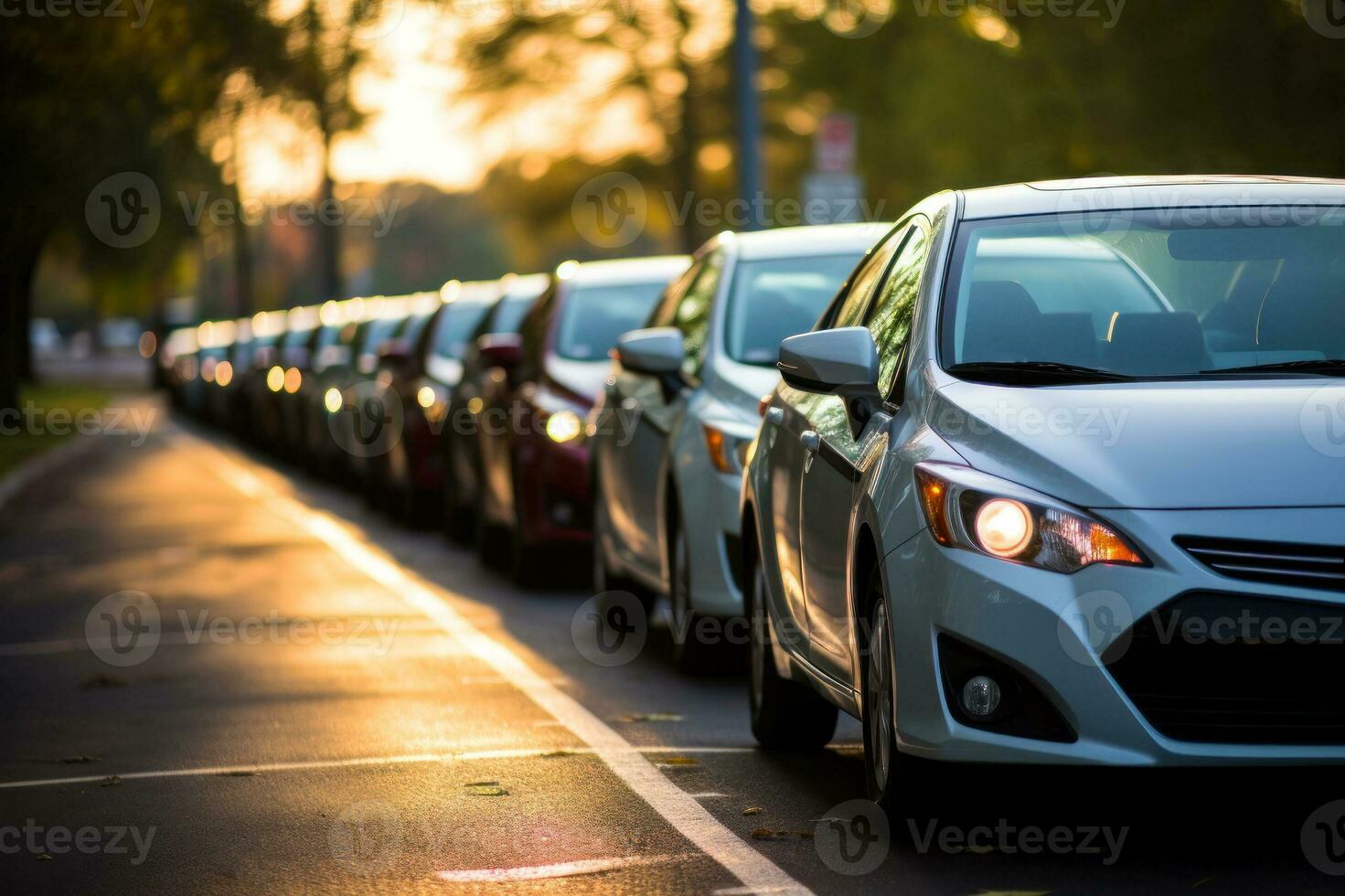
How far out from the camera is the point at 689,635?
9.99 meters

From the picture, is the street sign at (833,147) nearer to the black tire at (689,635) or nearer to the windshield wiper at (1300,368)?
the black tire at (689,635)

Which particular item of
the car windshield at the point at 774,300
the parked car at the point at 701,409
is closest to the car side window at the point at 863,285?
the parked car at the point at 701,409

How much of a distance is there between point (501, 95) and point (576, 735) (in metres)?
39.5

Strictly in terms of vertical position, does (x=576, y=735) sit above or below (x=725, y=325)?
below

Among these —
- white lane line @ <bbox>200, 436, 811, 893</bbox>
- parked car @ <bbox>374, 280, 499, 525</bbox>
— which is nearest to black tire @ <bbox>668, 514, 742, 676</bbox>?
white lane line @ <bbox>200, 436, 811, 893</bbox>

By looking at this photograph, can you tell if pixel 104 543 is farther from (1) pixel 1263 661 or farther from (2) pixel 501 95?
(2) pixel 501 95

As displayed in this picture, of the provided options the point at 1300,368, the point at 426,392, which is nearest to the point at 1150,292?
the point at 1300,368

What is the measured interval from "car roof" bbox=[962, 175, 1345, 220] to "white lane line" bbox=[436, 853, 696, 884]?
6.34ft

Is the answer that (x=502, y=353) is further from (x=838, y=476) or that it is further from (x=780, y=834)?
(x=780, y=834)

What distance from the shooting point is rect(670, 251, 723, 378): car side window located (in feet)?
34.2

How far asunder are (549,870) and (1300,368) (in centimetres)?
225

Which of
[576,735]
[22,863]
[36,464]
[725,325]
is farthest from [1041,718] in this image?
[36,464]

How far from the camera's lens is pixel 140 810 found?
23.4 ft

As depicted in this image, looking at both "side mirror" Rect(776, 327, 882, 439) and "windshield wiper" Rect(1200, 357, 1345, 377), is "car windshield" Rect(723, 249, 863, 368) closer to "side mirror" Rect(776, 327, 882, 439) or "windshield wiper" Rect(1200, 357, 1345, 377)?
"side mirror" Rect(776, 327, 882, 439)
